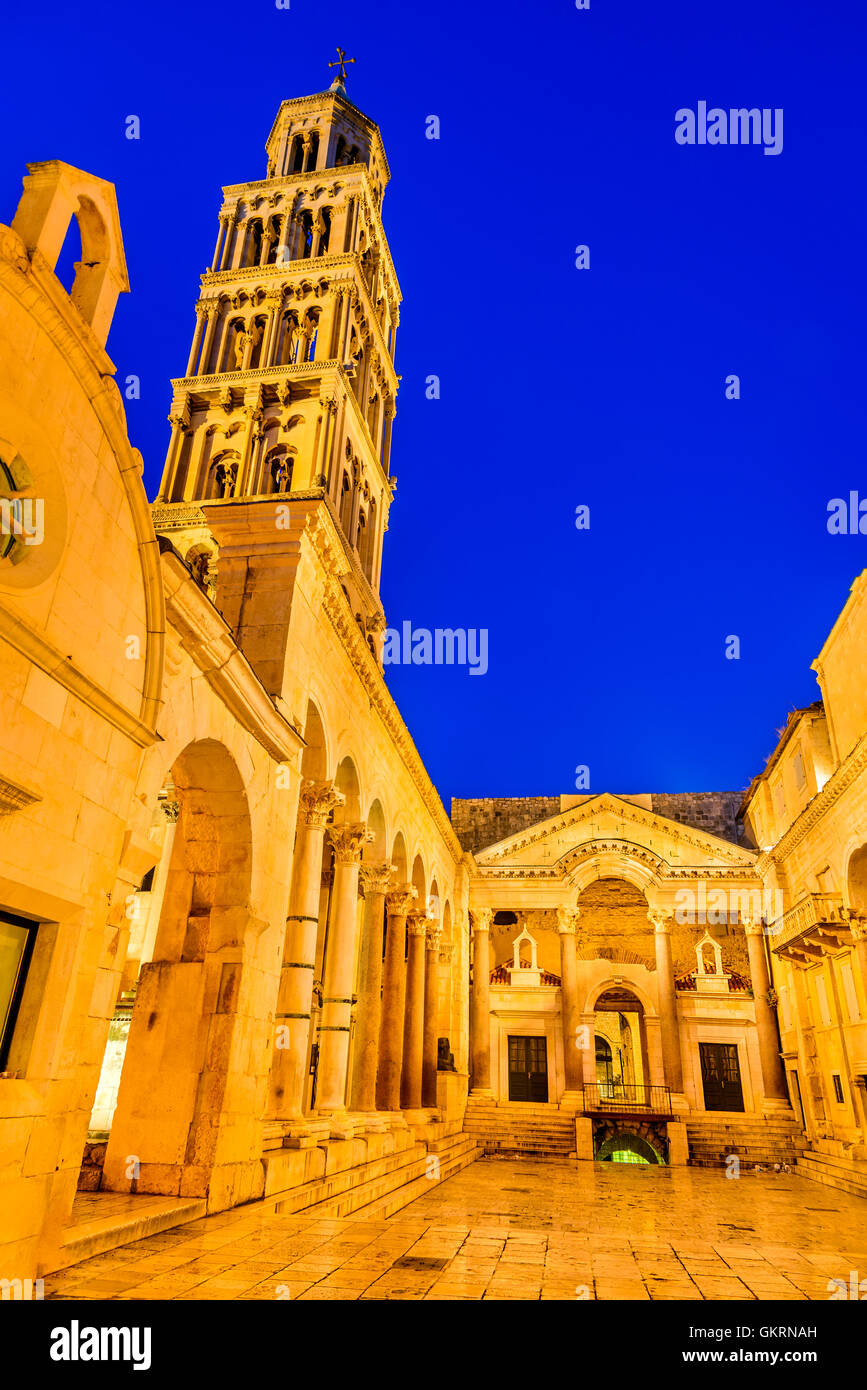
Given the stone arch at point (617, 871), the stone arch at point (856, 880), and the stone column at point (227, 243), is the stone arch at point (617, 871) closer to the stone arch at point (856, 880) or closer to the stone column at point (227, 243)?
the stone arch at point (856, 880)

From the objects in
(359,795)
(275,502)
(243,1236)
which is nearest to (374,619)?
(359,795)

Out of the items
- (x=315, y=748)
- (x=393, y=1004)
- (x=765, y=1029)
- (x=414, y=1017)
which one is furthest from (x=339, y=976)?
(x=765, y=1029)

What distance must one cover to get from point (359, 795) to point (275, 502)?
6.15m

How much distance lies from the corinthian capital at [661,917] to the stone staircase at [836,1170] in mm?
8438

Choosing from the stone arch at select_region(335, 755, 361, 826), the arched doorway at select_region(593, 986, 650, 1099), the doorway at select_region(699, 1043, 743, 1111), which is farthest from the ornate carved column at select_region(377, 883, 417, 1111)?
the arched doorway at select_region(593, 986, 650, 1099)

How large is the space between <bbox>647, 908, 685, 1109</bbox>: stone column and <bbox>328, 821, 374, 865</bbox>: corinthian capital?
17408mm

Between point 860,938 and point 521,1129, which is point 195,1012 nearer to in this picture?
point 860,938

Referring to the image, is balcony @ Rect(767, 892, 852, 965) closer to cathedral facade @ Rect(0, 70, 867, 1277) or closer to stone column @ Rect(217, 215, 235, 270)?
cathedral facade @ Rect(0, 70, 867, 1277)

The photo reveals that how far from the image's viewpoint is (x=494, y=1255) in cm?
711

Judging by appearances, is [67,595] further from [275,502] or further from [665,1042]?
[665,1042]

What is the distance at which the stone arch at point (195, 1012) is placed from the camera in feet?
27.7

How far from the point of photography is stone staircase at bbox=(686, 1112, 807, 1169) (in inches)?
918

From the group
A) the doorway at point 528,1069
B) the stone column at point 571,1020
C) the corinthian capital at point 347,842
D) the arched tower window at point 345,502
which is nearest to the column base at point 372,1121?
the corinthian capital at point 347,842

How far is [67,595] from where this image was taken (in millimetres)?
6371
